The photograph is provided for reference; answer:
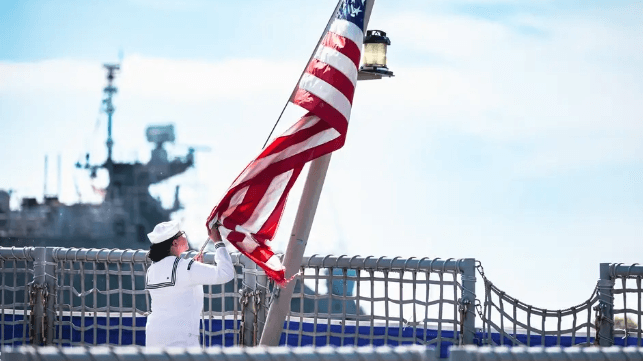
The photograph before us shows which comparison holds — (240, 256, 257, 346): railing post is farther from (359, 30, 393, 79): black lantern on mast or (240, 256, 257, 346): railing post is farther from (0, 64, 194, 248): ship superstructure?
(0, 64, 194, 248): ship superstructure

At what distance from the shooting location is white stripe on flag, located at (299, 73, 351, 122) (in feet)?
20.2

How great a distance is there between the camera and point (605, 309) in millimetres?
7133

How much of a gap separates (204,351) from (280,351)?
0.78 ft

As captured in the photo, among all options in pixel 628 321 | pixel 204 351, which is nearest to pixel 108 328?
pixel 628 321

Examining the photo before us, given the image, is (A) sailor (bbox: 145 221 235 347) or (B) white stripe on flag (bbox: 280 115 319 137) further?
(B) white stripe on flag (bbox: 280 115 319 137)

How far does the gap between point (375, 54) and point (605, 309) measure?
275cm

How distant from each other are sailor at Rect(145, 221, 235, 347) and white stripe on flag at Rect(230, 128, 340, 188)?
2.07 ft

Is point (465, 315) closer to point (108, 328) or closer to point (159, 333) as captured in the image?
point (159, 333)

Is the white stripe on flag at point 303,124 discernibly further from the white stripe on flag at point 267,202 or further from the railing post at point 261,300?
the railing post at point 261,300

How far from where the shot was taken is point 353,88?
6336 mm

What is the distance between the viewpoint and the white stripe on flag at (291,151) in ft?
20.3

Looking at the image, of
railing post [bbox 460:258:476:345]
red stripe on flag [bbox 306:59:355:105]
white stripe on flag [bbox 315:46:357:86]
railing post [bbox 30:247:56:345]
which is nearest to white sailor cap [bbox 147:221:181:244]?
red stripe on flag [bbox 306:59:355:105]

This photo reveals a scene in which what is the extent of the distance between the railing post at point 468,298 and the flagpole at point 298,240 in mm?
1283

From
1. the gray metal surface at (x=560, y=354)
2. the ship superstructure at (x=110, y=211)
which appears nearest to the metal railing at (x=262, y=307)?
the gray metal surface at (x=560, y=354)
